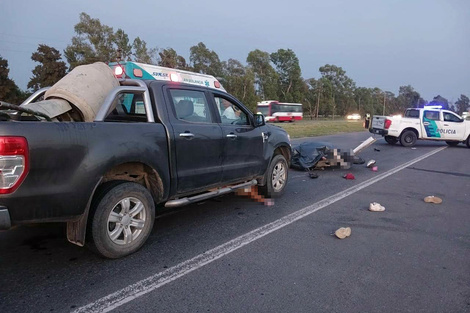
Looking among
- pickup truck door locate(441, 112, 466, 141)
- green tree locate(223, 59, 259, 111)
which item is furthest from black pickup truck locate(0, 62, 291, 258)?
green tree locate(223, 59, 259, 111)

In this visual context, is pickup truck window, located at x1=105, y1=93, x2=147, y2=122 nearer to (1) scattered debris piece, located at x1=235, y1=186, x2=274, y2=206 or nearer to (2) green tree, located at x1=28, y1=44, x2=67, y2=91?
(1) scattered debris piece, located at x1=235, y1=186, x2=274, y2=206

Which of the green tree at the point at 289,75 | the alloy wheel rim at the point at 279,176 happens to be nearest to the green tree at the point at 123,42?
the alloy wheel rim at the point at 279,176

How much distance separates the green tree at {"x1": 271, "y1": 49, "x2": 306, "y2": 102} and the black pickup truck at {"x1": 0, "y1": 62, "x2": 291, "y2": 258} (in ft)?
244

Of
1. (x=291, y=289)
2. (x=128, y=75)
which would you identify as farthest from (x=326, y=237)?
(x=128, y=75)

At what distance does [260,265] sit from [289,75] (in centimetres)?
7898

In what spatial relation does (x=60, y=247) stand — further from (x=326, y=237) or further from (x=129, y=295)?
(x=326, y=237)

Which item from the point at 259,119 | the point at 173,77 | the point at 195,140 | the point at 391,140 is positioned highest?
the point at 173,77

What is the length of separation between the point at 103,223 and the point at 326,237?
2.64 m

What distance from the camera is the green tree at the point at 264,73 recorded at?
237 feet

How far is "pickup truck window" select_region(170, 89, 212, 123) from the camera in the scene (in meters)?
4.50

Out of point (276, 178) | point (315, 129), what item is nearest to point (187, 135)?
point (276, 178)

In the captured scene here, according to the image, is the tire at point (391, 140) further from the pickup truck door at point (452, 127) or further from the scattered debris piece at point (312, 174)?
the scattered debris piece at point (312, 174)

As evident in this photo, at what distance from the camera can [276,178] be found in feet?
20.8

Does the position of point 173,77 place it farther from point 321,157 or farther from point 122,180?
point 122,180
